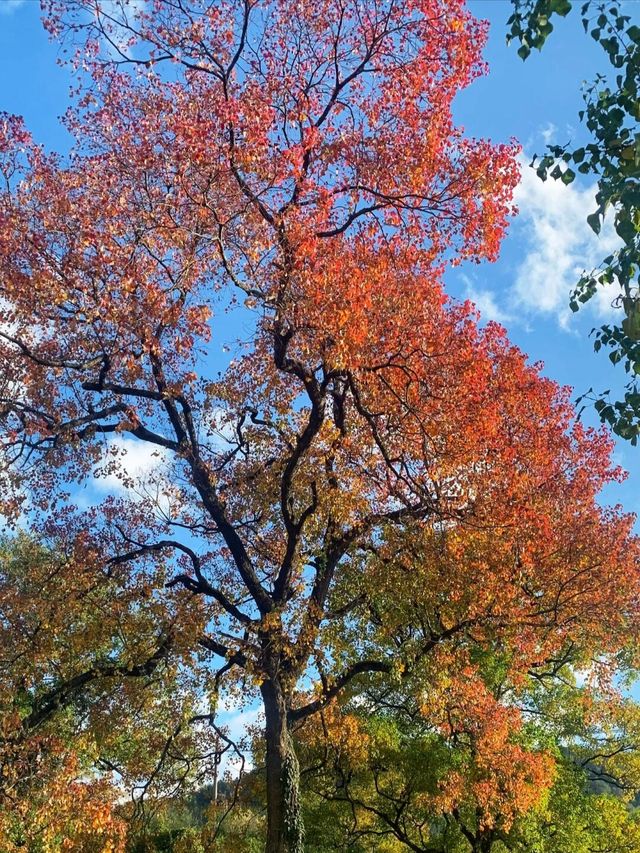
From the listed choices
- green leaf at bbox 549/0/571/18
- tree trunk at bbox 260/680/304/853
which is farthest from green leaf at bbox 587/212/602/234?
tree trunk at bbox 260/680/304/853

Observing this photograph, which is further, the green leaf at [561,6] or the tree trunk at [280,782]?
the tree trunk at [280,782]

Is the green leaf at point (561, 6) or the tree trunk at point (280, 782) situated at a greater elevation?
the green leaf at point (561, 6)

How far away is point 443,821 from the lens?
69.5 ft

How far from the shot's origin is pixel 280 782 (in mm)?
11453

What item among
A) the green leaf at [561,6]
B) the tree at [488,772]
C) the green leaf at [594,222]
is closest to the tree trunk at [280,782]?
the tree at [488,772]

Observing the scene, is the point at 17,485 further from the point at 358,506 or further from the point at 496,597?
the point at 496,597

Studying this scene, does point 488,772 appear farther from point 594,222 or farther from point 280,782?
point 594,222

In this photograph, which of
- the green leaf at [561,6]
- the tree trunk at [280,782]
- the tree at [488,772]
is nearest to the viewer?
the green leaf at [561,6]

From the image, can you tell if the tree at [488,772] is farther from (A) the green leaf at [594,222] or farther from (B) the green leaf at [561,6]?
(B) the green leaf at [561,6]

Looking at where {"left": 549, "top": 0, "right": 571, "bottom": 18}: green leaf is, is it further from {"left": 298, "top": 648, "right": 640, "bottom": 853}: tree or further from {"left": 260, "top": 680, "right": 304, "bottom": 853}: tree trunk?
{"left": 298, "top": 648, "right": 640, "bottom": 853}: tree

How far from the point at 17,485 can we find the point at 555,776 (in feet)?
47.2

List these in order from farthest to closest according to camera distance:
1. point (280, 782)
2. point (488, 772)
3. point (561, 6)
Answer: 1. point (488, 772)
2. point (280, 782)
3. point (561, 6)

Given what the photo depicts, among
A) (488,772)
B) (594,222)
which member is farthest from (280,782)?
(594,222)

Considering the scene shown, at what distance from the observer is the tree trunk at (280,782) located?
1106 cm
